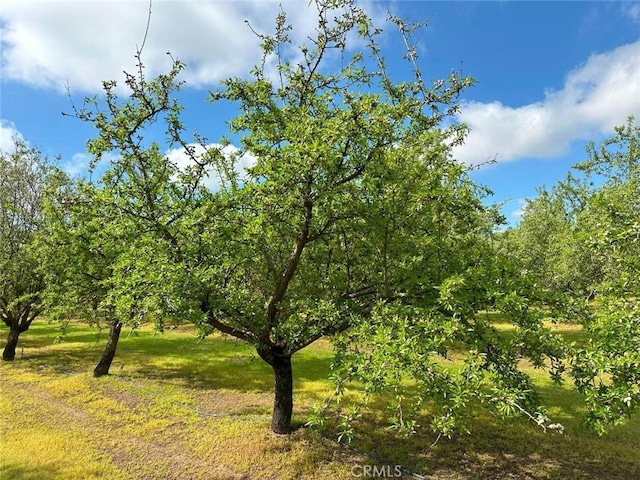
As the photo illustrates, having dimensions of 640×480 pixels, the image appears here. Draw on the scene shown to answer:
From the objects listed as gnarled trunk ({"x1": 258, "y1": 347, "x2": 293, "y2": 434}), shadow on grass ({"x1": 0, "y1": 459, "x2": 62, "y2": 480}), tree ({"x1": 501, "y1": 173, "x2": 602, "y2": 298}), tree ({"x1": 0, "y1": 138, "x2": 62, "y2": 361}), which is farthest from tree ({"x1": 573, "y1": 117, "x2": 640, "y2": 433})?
tree ({"x1": 0, "y1": 138, "x2": 62, "y2": 361})

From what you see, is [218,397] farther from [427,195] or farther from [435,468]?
[427,195]

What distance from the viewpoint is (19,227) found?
964 inches

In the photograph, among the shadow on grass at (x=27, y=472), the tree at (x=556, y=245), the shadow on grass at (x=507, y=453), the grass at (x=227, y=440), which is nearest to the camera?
the shadow on grass at (x=27, y=472)

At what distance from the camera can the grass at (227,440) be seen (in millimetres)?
11398

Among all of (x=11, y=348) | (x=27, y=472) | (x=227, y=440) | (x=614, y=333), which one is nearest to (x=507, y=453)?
(x=614, y=333)

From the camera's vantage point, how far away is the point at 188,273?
1010cm

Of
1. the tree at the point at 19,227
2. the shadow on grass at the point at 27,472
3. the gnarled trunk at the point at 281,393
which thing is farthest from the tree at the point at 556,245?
the tree at the point at 19,227

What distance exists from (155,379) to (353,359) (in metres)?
16.0

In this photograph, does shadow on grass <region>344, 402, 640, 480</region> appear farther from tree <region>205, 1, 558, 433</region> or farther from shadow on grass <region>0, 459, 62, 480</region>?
shadow on grass <region>0, 459, 62, 480</region>

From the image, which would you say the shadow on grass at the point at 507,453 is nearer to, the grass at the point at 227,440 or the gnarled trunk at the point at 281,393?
the grass at the point at 227,440

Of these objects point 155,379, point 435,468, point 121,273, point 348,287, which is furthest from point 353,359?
point 155,379

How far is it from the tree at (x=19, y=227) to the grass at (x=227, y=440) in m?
5.01

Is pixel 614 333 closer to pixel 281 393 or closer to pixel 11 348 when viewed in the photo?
pixel 281 393

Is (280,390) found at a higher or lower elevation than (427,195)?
lower
